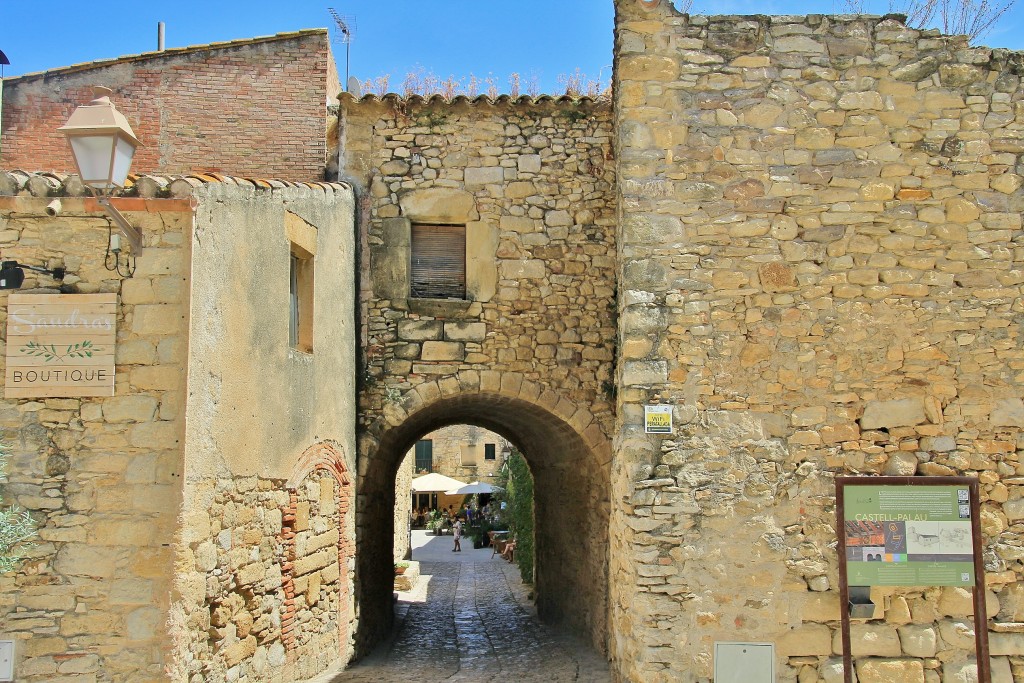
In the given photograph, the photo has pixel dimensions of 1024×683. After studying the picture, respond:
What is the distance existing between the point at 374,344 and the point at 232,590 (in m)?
2.88

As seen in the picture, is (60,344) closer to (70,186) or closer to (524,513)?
(70,186)

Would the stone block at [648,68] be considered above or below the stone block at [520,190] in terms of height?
above

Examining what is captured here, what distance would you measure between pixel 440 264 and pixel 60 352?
3.63 m

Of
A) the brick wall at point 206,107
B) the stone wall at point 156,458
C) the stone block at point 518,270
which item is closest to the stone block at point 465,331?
the stone block at point 518,270

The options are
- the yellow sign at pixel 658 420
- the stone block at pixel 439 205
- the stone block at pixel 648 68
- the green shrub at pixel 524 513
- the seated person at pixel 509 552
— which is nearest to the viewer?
the yellow sign at pixel 658 420

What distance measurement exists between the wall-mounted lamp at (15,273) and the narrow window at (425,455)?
25.9m

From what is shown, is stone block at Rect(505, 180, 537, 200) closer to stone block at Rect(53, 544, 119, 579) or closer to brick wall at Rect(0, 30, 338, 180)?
brick wall at Rect(0, 30, 338, 180)

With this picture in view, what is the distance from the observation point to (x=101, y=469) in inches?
Result: 214

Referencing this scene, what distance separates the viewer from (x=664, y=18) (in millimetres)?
6582

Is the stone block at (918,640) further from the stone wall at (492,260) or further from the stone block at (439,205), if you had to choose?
the stone block at (439,205)

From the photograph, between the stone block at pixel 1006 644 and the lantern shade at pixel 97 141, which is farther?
the stone block at pixel 1006 644

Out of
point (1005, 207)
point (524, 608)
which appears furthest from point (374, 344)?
point (524, 608)

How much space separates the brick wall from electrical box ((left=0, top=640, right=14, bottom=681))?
17.2 ft

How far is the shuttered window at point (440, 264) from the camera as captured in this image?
27.4ft
